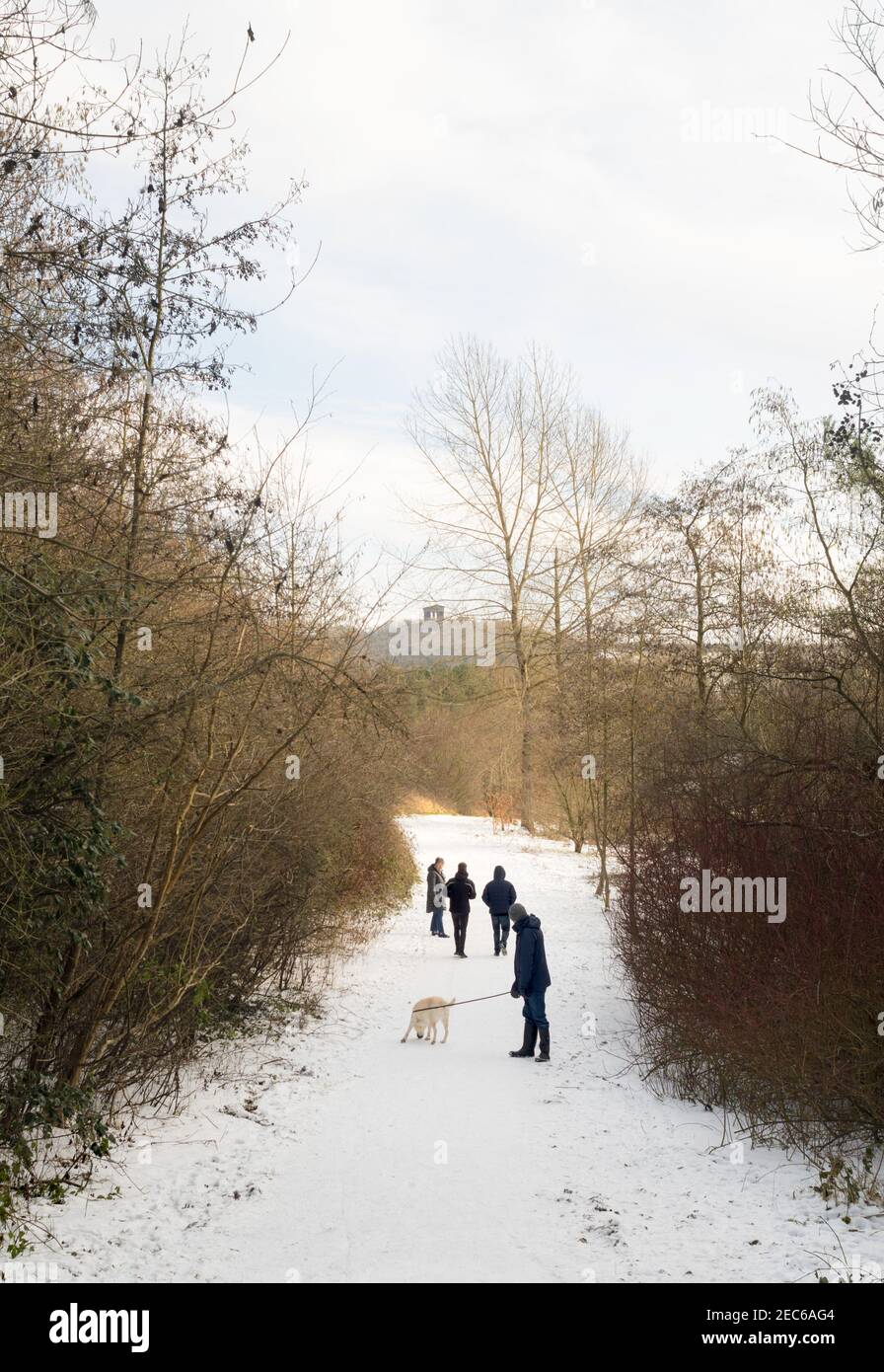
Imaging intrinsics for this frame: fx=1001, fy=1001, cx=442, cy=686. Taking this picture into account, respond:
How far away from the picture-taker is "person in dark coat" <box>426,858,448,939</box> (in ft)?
64.9

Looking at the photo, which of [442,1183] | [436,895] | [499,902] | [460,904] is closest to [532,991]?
[442,1183]

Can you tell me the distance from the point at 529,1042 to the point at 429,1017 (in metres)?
1.21

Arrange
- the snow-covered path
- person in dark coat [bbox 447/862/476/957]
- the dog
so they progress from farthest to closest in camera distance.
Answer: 1. person in dark coat [bbox 447/862/476/957]
2. the dog
3. the snow-covered path

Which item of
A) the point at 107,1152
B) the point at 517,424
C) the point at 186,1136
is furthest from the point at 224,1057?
the point at 517,424

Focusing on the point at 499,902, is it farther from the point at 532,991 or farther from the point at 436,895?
the point at 532,991

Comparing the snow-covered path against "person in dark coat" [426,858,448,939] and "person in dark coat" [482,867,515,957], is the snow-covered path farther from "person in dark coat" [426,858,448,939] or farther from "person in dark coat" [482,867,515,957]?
"person in dark coat" [426,858,448,939]

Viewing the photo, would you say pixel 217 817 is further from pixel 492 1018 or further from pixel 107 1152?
pixel 492 1018

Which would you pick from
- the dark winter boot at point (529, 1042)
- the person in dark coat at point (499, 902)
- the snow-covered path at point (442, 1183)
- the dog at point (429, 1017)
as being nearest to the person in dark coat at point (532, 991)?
the dark winter boot at point (529, 1042)

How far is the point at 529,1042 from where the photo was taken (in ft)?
36.4

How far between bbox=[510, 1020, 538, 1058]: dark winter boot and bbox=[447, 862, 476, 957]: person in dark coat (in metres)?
6.62

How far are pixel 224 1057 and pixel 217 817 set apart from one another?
3394mm

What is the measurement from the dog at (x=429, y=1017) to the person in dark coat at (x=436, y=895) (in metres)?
7.70

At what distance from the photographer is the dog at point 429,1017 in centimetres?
1142

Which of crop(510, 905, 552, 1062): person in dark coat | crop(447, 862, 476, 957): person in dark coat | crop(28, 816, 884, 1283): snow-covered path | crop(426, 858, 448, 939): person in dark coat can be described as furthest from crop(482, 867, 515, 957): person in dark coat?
crop(510, 905, 552, 1062): person in dark coat
